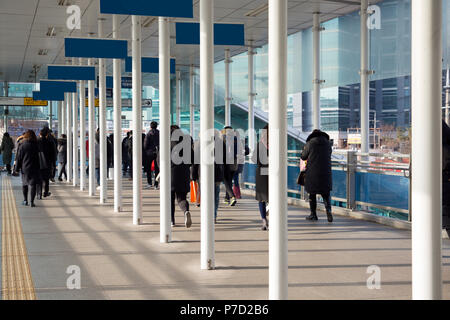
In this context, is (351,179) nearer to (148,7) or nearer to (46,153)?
(148,7)

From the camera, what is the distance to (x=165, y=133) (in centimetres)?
750

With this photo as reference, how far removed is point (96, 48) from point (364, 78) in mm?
4947

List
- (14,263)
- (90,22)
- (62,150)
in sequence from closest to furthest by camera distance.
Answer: (14,263)
(90,22)
(62,150)

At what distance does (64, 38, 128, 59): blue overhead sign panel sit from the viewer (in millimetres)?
10117

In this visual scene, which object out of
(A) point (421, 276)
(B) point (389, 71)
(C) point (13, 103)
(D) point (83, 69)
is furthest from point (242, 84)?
(A) point (421, 276)

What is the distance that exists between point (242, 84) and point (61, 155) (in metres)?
6.50

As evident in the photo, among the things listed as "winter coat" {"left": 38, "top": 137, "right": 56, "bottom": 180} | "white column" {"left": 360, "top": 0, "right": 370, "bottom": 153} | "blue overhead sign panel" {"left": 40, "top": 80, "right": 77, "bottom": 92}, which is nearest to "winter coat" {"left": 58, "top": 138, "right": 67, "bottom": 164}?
"blue overhead sign panel" {"left": 40, "top": 80, "right": 77, "bottom": 92}

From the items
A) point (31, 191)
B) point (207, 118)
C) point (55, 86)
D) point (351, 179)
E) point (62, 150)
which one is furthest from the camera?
point (62, 150)

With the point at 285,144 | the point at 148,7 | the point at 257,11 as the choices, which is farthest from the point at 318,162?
the point at 285,144

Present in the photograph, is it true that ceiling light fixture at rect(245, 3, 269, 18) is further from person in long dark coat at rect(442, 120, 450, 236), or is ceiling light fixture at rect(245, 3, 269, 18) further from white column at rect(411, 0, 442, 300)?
white column at rect(411, 0, 442, 300)

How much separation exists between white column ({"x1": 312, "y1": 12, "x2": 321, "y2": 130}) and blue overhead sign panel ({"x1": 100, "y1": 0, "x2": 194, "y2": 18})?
21.0 feet

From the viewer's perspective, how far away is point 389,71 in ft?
35.9

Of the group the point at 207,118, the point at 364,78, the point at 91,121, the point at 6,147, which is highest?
the point at 364,78
